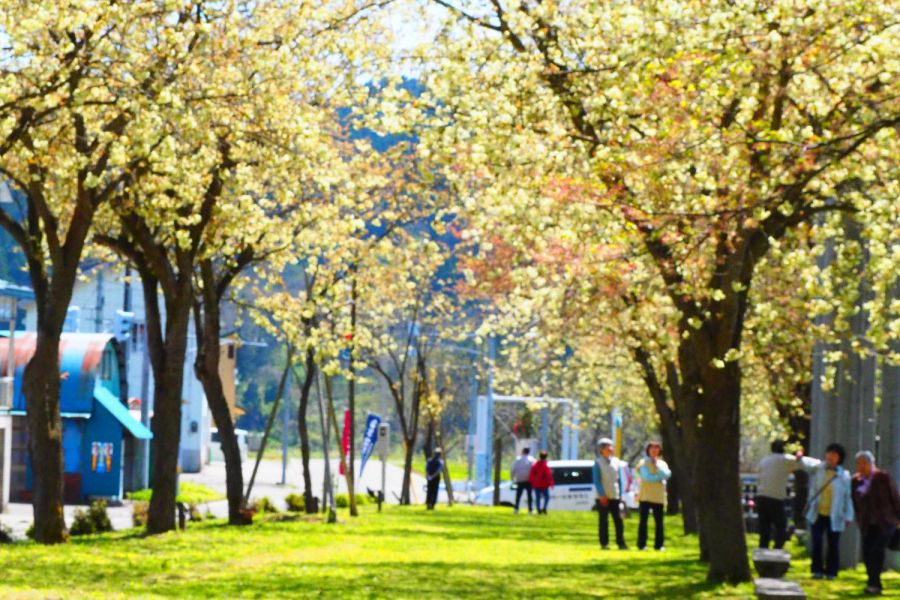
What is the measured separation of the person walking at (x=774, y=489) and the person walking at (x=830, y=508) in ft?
5.14

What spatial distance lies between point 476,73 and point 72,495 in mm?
35073

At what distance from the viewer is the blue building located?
163ft

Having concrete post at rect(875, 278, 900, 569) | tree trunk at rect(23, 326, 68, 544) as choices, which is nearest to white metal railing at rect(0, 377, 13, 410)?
tree trunk at rect(23, 326, 68, 544)

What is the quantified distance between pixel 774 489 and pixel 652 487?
3.02 metres

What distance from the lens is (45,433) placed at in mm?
23312

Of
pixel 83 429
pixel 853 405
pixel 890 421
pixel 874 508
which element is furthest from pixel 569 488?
pixel 874 508

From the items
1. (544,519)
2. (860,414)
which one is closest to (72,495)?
(544,519)

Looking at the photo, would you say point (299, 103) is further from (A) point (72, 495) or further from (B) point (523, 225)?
(A) point (72, 495)

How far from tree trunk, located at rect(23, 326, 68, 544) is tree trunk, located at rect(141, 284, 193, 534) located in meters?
2.79

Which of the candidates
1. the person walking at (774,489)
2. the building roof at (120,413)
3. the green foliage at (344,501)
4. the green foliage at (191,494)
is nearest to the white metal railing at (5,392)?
the building roof at (120,413)

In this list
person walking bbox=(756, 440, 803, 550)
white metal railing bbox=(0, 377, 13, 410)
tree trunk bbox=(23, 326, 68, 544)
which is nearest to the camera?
person walking bbox=(756, 440, 803, 550)

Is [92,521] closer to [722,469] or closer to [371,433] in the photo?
[371,433]

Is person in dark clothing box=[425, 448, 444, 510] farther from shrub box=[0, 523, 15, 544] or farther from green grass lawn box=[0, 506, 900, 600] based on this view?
shrub box=[0, 523, 15, 544]

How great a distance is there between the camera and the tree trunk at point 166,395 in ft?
87.1
